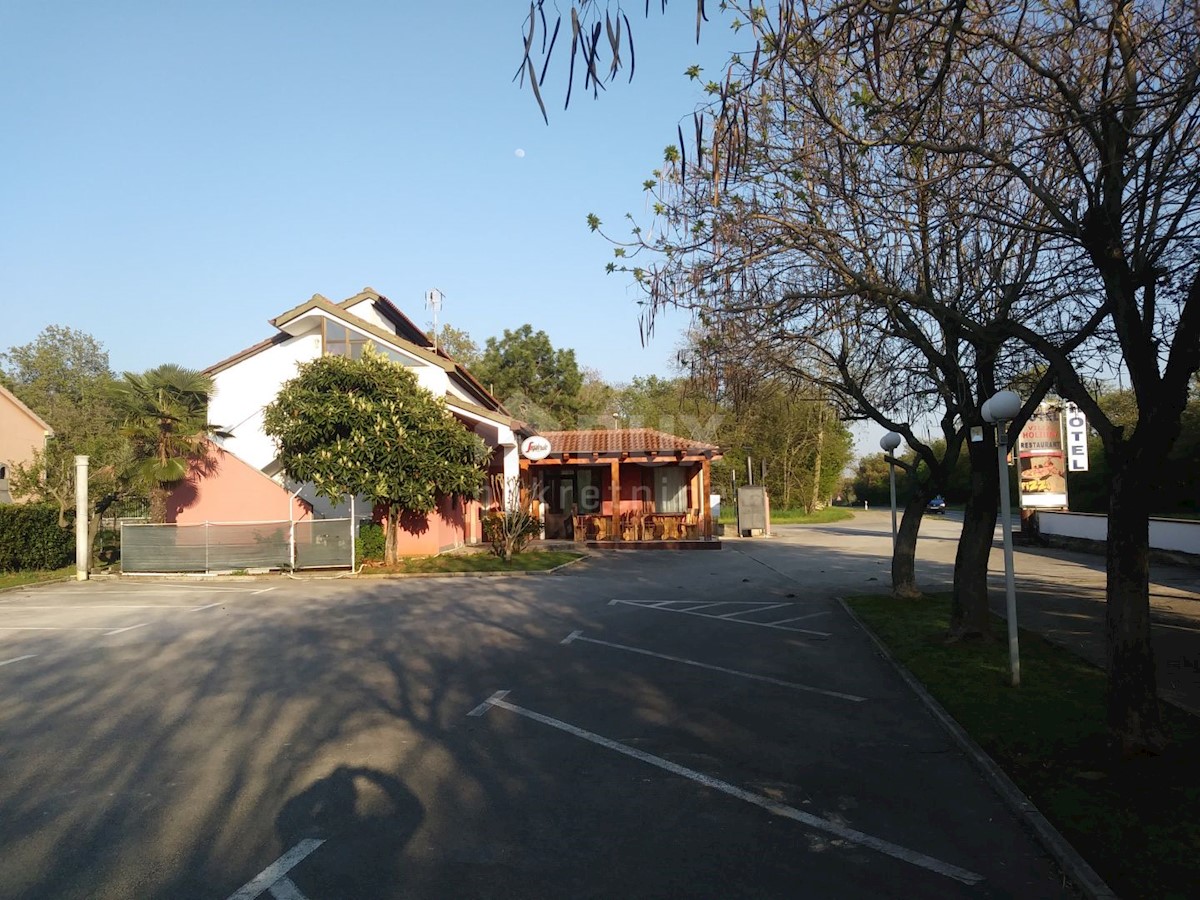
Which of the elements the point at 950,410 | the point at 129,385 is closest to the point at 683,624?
the point at 950,410

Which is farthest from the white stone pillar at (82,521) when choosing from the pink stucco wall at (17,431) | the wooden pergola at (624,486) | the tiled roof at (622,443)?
the tiled roof at (622,443)

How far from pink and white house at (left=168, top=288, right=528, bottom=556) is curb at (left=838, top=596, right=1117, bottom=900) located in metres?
18.7

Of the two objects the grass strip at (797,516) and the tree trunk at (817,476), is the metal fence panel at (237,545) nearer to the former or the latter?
the grass strip at (797,516)

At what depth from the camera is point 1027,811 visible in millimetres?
5246

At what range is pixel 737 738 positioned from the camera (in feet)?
23.2


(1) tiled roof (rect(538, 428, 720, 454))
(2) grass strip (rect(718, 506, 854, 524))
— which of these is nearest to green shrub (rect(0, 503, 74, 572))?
(1) tiled roof (rect(538, 428, 720, 454))

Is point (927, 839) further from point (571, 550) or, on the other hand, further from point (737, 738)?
point (571, 550)

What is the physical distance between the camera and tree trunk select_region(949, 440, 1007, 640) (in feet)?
34.3

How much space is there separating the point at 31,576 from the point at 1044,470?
100 ft

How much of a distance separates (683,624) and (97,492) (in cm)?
1894

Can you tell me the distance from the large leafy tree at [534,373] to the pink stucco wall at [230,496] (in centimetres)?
2605

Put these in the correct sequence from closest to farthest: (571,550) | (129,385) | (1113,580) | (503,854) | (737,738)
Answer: (503,854), (1113,580), (737,738), (129,385), (571,550)

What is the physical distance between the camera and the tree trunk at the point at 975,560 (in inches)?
412

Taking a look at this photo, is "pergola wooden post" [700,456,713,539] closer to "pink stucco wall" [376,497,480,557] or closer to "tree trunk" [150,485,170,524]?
"pink stucco wall" [376,497,480,557]
